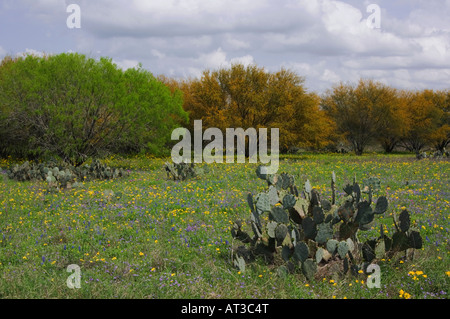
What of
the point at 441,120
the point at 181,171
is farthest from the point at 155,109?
the point at 441,120

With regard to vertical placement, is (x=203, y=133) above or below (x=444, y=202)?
above

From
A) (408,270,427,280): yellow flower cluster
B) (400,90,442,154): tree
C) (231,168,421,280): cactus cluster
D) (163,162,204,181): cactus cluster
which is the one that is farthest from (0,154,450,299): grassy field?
(400,90,442,154): tree

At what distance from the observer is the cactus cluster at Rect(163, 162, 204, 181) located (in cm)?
1411

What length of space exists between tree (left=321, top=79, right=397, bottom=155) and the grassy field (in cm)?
2465

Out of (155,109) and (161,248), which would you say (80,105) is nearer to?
(155,109)

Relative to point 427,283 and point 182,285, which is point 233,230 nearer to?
point 182,285

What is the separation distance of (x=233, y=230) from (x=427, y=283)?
8.85ft

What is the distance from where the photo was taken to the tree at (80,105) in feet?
57.1

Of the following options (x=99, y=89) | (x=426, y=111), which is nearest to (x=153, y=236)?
(x=99, y=89)

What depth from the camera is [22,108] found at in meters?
17.6

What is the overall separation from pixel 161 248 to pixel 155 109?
13.0m

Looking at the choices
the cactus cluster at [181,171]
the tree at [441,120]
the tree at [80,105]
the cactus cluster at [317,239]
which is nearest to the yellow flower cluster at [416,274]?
the cactus cluster at [317,239]

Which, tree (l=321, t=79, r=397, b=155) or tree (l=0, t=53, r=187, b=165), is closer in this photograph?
tree (l=0, t=53, r=187, b=165)

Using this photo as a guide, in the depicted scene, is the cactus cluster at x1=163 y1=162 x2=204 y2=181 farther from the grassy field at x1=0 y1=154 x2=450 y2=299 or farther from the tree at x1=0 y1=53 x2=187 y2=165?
the tree at x1=0 y1=53 x2=187 y2=165
